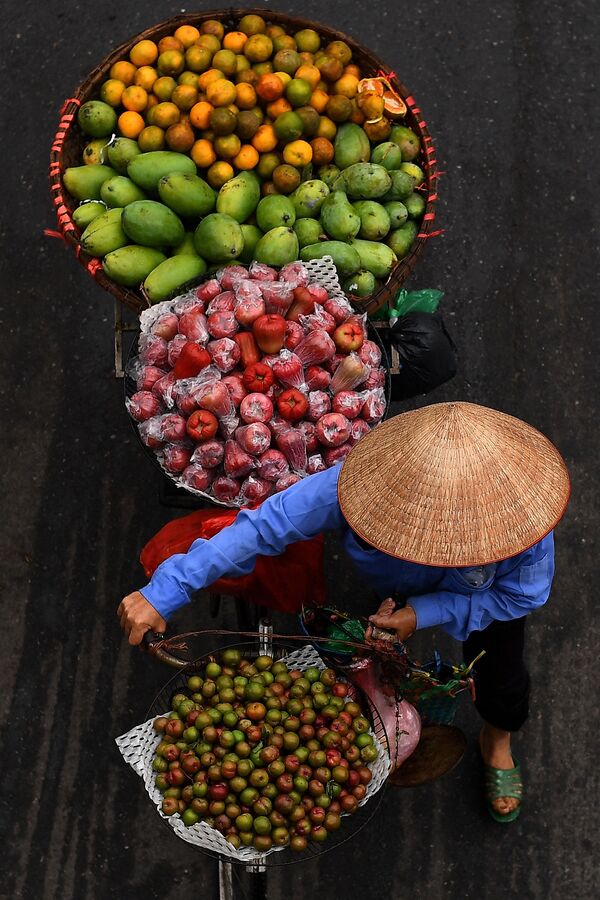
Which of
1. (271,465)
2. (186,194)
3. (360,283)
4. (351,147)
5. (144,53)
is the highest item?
(144,53)

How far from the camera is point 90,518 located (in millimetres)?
3852

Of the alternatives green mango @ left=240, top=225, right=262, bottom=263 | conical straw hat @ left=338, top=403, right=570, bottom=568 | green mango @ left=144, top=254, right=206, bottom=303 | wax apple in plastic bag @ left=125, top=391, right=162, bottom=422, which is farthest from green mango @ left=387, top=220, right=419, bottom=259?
conical straw hat @ left=338, top=403, right=570, bottom=568

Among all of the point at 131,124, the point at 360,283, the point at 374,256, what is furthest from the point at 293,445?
the point at 131,124

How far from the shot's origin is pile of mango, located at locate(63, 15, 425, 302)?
3125 mm

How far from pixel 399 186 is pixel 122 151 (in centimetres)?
104

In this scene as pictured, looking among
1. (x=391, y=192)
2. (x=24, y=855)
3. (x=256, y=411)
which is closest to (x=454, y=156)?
(x=391, y=192)

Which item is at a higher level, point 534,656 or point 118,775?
point 534,656

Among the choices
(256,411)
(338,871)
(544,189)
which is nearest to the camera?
(256,411)

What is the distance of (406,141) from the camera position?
3.38 meters

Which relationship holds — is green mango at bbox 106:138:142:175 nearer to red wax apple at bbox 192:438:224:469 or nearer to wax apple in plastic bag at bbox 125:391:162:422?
wax apple in plastic bag at bbox 125:391:162:422

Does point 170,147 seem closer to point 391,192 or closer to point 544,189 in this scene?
point 391,192

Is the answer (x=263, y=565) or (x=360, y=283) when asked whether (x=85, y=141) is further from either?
(x=263, y=565)

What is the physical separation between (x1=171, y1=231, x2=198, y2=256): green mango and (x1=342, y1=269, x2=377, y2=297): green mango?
1.87ft

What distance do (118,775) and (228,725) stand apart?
1.29 meters
